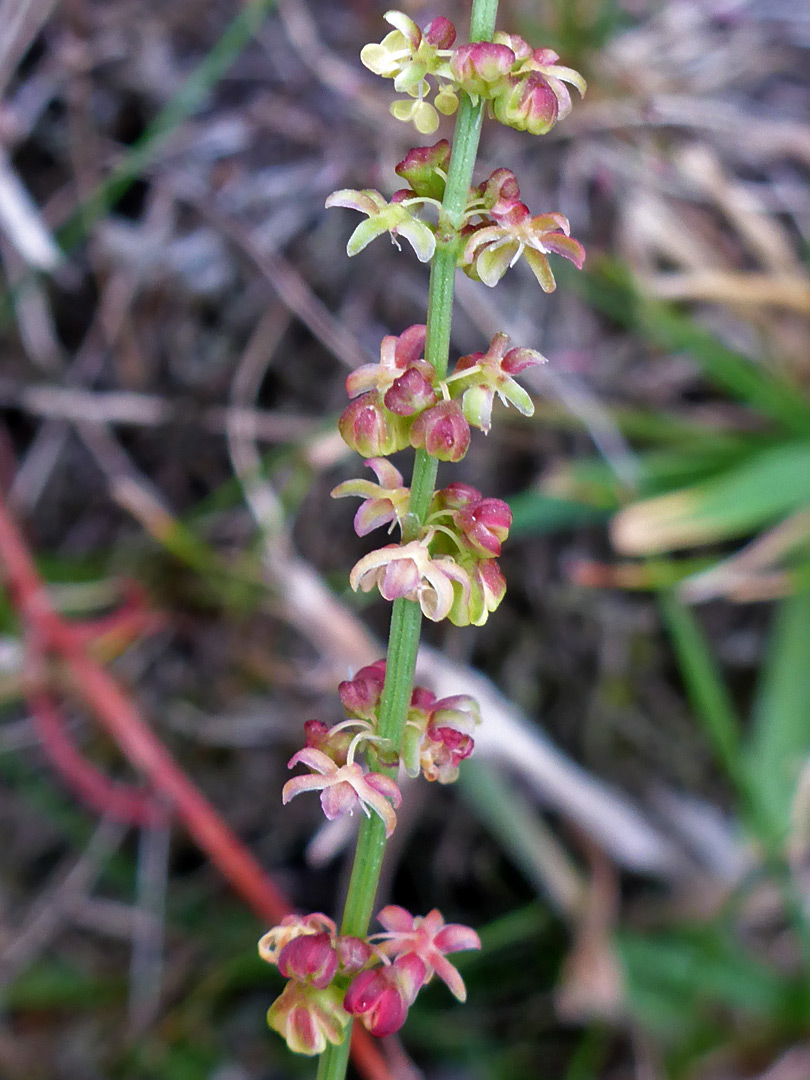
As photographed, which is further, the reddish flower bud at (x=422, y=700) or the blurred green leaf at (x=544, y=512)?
the blurred green leaf at (x=544, y=512)

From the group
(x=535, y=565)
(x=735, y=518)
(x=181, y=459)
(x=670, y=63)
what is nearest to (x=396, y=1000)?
(x=735, y=518)

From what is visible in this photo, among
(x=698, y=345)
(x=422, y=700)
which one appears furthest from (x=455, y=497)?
(x=698, y=345)

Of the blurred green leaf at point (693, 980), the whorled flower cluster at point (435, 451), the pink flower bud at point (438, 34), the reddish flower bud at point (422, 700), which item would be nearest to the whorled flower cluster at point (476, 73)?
the pink flower bud at point (438, 34)

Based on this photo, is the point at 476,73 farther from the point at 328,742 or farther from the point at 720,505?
the point at 720,505

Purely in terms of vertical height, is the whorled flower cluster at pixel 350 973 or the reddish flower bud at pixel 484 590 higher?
the reddish flower bud at pixel 484 590

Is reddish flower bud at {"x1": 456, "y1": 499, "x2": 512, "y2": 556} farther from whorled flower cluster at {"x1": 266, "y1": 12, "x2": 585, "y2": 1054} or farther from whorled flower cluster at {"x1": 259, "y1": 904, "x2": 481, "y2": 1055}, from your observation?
whorled flower cluster at {"x1": 259, "y1": 904, "x2": 481, "y2": 1055}

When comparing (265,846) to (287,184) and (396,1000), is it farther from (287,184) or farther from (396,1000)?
(396,1000)

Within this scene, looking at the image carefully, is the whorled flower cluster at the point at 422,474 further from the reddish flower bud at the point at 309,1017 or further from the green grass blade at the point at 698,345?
the green grass blade at the point at 698,345

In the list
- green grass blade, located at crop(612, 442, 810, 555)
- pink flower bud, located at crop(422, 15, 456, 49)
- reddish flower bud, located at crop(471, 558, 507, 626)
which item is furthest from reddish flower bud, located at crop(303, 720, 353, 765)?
green grass blade, located at crop(612, 442, 810, 555)
